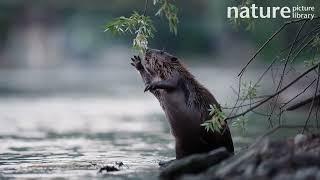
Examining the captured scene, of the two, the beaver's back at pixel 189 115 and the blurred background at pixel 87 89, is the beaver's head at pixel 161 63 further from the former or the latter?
the blurred background at pixel 87 89

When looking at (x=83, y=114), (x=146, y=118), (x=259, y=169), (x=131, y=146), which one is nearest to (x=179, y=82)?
(x=259, y=169)

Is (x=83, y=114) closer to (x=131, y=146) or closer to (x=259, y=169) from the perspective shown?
(x=131, y=146)

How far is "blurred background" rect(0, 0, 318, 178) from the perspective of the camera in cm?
1078

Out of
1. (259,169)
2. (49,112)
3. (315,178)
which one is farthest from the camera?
(49,112)

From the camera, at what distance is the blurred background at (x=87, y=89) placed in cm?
1078

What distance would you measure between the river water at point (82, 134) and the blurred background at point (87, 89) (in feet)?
0.04

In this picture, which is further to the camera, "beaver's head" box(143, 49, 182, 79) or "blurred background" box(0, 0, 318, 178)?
"blurred background" box(0, 0, 318, 178)

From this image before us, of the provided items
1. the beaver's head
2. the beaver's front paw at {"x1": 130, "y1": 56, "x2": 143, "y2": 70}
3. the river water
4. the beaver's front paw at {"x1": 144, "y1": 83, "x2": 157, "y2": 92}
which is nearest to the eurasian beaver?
the beaver's front paw at {"x1": 144, "y1": 83, "x2": 157, "y2": 92}

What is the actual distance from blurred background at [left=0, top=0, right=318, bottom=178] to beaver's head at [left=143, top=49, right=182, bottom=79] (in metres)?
0.80

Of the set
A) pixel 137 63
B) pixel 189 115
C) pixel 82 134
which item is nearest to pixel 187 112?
pixel 189 115

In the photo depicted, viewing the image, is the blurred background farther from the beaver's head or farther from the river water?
the beaver's head

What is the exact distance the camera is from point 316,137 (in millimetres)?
7844

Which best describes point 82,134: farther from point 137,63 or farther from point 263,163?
point 263,163

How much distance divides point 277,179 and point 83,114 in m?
12.9
